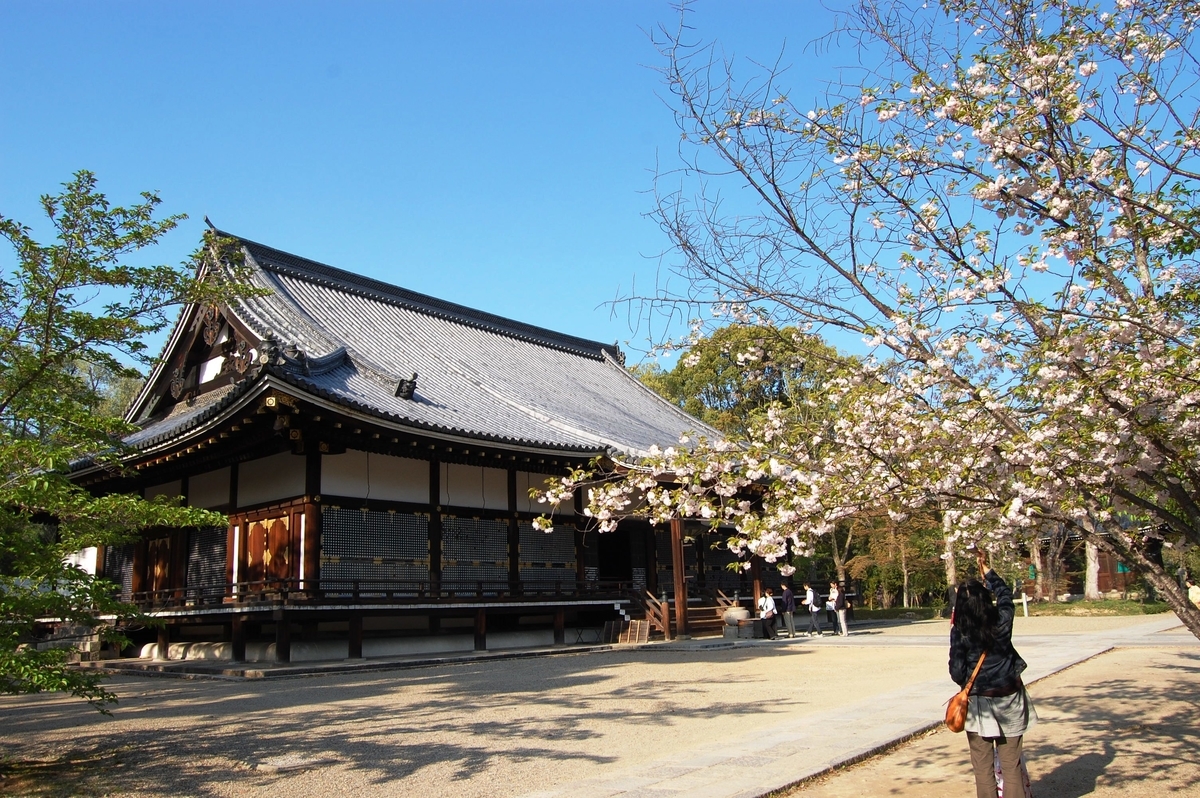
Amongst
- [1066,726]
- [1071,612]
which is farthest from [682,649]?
[1071,612]

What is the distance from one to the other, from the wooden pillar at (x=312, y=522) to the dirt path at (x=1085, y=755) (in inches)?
451

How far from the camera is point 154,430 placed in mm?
21516

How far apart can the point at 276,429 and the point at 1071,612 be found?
1027 inches

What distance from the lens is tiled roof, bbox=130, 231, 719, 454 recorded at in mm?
19531

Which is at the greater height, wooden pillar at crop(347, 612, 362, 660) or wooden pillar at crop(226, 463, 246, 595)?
wooden pillar at crop(226, 463, 246, 595)

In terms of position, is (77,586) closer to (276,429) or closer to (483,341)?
(276,429)

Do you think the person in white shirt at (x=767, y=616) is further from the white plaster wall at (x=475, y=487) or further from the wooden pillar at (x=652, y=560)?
the white plaster wall at (x=475, y=487)

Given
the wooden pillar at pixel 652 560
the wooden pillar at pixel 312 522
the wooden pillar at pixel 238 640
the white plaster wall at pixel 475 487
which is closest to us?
the wooden pillar at pixel 312 522

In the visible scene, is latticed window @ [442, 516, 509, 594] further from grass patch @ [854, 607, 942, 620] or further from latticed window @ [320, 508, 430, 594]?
grass patch @ [854, 607, 942, 620]

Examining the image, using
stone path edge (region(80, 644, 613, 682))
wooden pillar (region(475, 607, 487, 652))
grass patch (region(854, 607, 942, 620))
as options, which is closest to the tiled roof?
wooden pillar (region(475, 607, 487, 652))

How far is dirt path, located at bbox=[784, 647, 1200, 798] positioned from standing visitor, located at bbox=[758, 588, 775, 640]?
11.1m

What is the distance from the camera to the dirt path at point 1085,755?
6270 millimetres

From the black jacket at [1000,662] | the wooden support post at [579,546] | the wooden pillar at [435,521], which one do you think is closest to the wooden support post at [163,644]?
the wooden pillar at [435,521]

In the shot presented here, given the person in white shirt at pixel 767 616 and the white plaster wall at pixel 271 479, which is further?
the person in white shirt at pixel 767 616
